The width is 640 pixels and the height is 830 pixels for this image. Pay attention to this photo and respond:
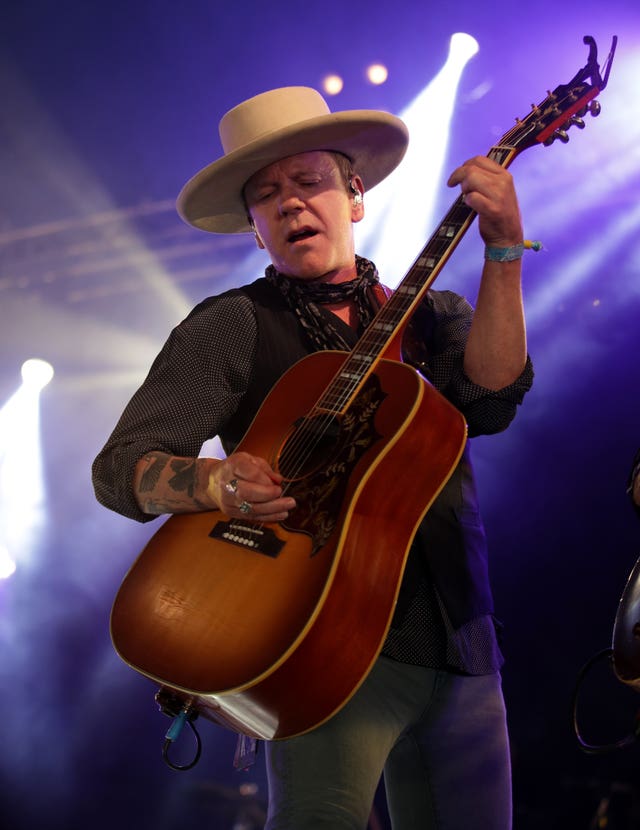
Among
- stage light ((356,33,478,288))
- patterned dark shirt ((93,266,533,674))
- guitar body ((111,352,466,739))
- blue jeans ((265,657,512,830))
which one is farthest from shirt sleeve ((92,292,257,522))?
stage light ((356,33,478,288))

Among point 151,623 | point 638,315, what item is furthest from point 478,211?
point 638,315

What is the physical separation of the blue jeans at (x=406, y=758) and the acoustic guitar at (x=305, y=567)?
14 centimetres

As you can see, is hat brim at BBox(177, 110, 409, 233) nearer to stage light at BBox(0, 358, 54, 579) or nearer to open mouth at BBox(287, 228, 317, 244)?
open mouth at BBox(287, 228, 317, 244)

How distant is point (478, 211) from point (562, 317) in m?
3.66

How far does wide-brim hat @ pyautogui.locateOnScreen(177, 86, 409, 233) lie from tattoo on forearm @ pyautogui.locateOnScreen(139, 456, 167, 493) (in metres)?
1.00

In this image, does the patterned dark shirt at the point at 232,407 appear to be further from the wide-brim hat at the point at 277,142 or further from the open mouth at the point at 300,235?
the wide-brim hat at the point at 277,142

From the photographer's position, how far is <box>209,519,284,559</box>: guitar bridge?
66.2 inches

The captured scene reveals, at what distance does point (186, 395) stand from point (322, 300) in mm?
547

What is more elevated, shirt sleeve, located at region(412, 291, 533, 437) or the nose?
the nose

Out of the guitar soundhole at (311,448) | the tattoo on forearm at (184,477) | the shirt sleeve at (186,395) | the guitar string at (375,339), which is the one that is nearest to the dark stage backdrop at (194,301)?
the guitar string at (375,339)

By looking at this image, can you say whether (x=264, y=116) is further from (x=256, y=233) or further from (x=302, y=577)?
Result: (x=302, y=577)

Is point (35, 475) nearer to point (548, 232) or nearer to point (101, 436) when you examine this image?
point (101, 436)

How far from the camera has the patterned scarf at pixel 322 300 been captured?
2.25 m

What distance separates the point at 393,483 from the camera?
5.62 feet
